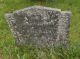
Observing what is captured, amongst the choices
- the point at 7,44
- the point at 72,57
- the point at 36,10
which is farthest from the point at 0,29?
the point at 72,57

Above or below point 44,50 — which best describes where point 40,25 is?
above

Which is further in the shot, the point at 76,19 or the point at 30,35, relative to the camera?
the point at 76,19

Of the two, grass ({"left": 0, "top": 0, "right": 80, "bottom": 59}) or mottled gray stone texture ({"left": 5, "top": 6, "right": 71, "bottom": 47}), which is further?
grass ({"left": 0, "top": 0, "right": 80, "bottom": 59})

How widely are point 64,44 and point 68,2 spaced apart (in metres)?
2.25

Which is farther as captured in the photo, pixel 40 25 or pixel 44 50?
pixel 44 50

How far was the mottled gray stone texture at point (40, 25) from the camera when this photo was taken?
18.2ft

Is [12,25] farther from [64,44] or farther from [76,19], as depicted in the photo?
[76,19]

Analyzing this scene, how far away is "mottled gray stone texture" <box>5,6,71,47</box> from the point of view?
18.2 ft

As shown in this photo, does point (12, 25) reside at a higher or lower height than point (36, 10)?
lower

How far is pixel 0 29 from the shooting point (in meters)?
6.95

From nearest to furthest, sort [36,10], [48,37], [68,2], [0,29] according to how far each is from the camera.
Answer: [36,10]
[48,37]
[0,29]
[68,2]

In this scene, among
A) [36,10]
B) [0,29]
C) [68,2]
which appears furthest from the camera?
[68,2]

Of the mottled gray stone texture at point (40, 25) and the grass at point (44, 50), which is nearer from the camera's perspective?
the mottled gray stone texture at point (40, 25)

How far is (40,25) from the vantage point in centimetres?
575
